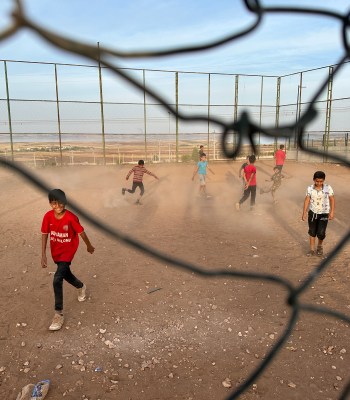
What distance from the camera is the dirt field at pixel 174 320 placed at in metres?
3.39

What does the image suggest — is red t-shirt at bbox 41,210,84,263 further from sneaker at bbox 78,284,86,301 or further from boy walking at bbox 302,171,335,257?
boy walking at bbox 302,171,335,257

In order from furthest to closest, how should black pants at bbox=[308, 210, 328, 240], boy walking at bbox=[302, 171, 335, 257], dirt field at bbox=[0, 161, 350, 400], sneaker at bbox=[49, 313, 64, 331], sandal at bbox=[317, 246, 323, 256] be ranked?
sandal at bbox=[317, 246, 323, 256] → black pants at bbox=[308, 210, 328, 240] → boy walking at bbox=[302, 171, 335, 257] → sneaker at bbox=[49, 313, 64, 331] → dirt field at bbox=[0, 161, 350, 400]

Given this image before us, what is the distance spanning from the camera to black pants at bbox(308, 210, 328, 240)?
20.5ft

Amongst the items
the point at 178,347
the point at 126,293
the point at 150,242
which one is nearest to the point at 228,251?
the point at 150,242

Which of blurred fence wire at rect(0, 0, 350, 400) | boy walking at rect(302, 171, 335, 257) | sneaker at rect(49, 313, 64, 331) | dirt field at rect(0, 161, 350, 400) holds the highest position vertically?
blurred fence wire at rect(0, 0, 350, 400)

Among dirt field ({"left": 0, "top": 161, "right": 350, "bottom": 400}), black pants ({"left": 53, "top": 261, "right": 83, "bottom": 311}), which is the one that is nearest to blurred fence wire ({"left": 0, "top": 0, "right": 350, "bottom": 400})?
dirt field ({"left": 0, "top": 161, "right": 350, "bottom": 400})

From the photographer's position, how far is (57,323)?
13.7 feet

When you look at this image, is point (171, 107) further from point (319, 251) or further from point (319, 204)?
point (319, 251)

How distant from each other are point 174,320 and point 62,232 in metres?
1.70

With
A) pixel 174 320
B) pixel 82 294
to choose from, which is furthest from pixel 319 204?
pixel 82 294

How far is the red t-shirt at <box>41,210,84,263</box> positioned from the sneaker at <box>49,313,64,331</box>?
25.9 inches

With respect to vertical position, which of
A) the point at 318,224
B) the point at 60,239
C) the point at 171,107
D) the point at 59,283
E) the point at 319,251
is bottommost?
the point at 319,251

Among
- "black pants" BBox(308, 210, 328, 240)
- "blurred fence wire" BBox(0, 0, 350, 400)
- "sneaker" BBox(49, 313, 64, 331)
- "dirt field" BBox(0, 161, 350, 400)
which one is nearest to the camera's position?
"blurred fence wire" BBox(0, 0, 350, 400)

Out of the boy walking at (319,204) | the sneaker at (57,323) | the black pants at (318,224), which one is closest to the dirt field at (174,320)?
the sneaker at (57,323)
